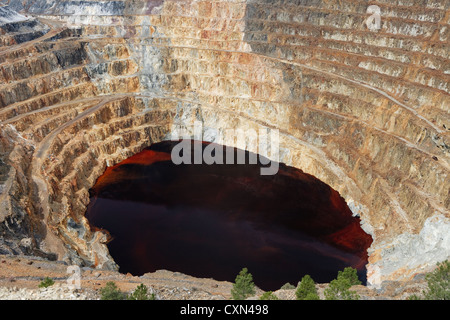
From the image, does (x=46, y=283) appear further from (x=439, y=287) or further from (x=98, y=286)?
(x=439, y=287)

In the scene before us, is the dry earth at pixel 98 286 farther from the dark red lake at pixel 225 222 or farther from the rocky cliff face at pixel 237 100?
the dark red lake at pixel 225 222

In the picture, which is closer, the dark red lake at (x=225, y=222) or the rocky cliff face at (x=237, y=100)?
the dark red lake at (x=225, y=222)

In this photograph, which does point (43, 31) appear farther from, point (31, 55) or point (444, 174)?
point (444, 174)

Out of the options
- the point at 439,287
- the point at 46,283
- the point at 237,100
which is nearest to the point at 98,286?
the point at 46,283

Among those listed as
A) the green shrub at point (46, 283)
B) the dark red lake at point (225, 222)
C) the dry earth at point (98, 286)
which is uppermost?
the green shrub at point (46, 283)

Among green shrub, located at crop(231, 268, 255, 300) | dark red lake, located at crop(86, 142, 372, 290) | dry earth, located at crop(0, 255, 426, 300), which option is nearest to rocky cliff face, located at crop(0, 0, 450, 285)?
dark red lake, located at crop(86, 142, 372, 290)

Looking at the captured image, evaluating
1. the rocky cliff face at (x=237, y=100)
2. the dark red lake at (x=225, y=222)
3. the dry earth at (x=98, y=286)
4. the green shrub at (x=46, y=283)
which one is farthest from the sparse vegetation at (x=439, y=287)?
the green shrub at (x=46, y=283)

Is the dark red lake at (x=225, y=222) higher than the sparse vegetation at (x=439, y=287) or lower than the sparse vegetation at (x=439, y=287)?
lower
